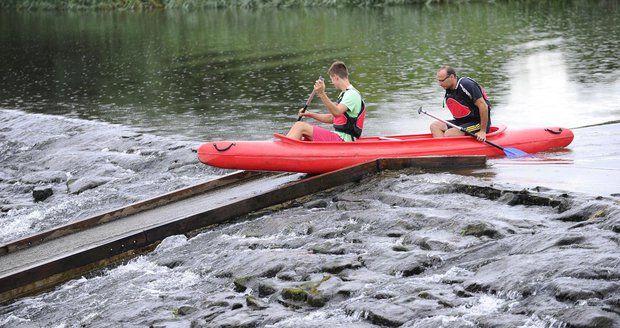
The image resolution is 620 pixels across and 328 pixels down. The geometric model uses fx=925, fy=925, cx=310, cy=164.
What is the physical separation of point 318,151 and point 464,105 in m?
2.53

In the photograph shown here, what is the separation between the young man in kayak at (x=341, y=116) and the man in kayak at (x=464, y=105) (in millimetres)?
1413

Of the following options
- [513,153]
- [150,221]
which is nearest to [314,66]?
[513,153]

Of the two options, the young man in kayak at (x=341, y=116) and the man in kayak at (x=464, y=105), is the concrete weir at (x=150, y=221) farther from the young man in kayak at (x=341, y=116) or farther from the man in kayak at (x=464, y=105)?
the man in kayak at (x=464, y=105)

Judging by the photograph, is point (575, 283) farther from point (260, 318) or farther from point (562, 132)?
point (562, 132)

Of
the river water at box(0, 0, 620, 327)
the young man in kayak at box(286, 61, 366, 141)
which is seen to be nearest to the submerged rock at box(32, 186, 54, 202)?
the river water at box(0, 0, 620, 327)

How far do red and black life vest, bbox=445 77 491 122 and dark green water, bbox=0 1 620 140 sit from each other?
452 centimetres

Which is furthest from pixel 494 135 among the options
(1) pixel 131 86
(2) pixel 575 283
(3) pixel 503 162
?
(1) pixel 131 86

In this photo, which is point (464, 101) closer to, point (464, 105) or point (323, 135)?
point (464, 105)

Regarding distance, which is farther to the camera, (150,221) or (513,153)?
(513,153)

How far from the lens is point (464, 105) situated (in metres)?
14.4

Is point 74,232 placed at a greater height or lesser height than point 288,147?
lesser

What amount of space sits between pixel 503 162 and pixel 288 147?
3316 mm

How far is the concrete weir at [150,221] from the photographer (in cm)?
1105

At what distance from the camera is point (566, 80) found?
80.3 feet
